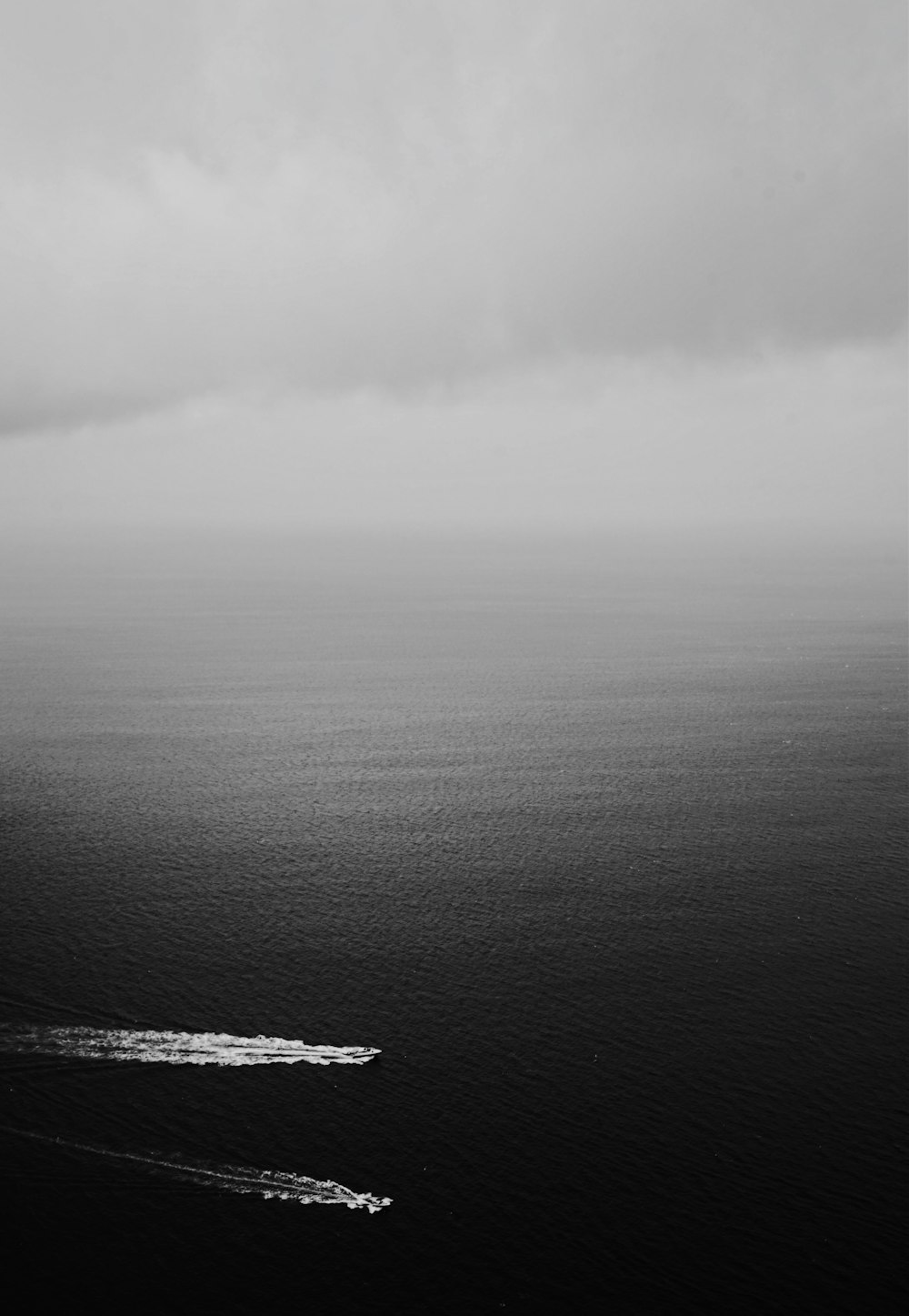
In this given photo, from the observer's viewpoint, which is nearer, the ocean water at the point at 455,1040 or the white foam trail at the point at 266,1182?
the ocean water at the point at 455,1040

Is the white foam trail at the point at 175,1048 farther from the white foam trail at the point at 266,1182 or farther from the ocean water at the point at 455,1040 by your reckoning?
the white foam trail at the point at 266,1182

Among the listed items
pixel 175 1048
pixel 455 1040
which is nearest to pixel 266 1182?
pixel 175 1048

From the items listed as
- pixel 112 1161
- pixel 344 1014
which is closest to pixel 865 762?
pixel 344 1014

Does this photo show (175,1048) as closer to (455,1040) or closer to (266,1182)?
(266,1182)

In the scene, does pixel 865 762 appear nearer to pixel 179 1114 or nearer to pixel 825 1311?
pixel 825 1311

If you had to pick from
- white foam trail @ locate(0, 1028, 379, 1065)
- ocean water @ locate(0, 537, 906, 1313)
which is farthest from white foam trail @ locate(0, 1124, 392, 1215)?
white foam trail @ locate(0, 1028, 379, 1065)

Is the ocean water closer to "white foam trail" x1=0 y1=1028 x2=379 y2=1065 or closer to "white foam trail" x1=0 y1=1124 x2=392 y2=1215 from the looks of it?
"white foam trail" x1=0 y1=1124 x2=392 y2=1215

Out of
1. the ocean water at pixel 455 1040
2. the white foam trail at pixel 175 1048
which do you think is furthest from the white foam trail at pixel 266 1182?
the white foam trail at pixel 175 1048
